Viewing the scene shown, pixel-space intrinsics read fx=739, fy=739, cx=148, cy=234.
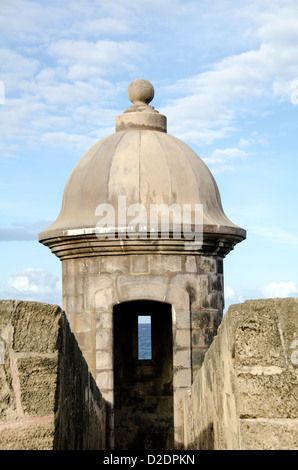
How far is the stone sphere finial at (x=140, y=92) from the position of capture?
8164 mm

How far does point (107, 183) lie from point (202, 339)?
1.79 meters

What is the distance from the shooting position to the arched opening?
977 cm

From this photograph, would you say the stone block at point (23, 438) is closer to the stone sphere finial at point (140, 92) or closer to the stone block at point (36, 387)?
the stone block at point (36, 387)

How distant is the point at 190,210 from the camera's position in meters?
7.25

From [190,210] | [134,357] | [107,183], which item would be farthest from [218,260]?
[134,357]

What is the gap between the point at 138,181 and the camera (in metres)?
7.21

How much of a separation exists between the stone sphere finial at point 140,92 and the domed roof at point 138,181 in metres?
0.34

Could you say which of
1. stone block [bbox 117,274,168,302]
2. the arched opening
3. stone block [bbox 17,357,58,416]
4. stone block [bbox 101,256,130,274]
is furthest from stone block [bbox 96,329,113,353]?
stone block [bbox 17,357,58,416]

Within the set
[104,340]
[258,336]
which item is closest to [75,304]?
[104,340]

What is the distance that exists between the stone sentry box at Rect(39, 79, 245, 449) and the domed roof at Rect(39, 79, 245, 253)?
1cm

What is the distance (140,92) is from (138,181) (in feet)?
4.65

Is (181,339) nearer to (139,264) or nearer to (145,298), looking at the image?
(145,298)
